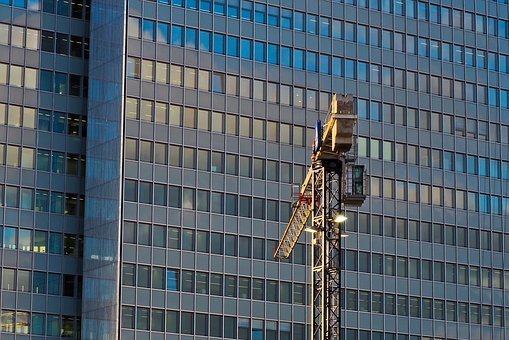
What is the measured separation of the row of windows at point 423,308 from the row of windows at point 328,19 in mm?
22305

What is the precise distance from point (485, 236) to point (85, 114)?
36881 mm

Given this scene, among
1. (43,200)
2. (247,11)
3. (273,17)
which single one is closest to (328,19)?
(273,17)

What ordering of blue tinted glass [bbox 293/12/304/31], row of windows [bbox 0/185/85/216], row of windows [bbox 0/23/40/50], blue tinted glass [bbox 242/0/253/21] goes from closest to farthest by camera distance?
row of windows [bbox 0/185/85/216] < row of windows [bbox 0/23/40/50] < blue tinted glass [bbox 242/0/253/21] < blue tinted glass [bbox 293/12/304/31]

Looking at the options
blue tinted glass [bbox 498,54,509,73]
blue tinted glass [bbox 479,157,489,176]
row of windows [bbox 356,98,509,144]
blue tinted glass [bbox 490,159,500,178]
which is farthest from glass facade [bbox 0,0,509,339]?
blue tinted glass [bbox 498,54,509,73]

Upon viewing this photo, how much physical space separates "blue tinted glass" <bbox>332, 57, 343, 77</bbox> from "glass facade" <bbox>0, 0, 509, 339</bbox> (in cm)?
8

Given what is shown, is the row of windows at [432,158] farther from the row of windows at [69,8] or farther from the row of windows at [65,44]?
the row of windows at [69,8]

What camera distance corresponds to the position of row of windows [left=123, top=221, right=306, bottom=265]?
123 m

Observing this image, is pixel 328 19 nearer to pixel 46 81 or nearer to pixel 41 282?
pixel 46 81

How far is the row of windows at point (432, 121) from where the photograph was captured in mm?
135375

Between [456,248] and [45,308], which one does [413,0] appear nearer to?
[456,248]

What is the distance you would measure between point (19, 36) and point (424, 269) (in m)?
39.3

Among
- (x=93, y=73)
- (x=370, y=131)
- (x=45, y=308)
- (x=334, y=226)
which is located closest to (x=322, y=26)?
(x=370, y=131)

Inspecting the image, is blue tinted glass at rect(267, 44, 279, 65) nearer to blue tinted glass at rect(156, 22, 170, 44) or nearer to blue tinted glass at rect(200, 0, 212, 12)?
blue tinted glass at rect(200, 0, 212, 12)

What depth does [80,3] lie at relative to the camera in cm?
13100
